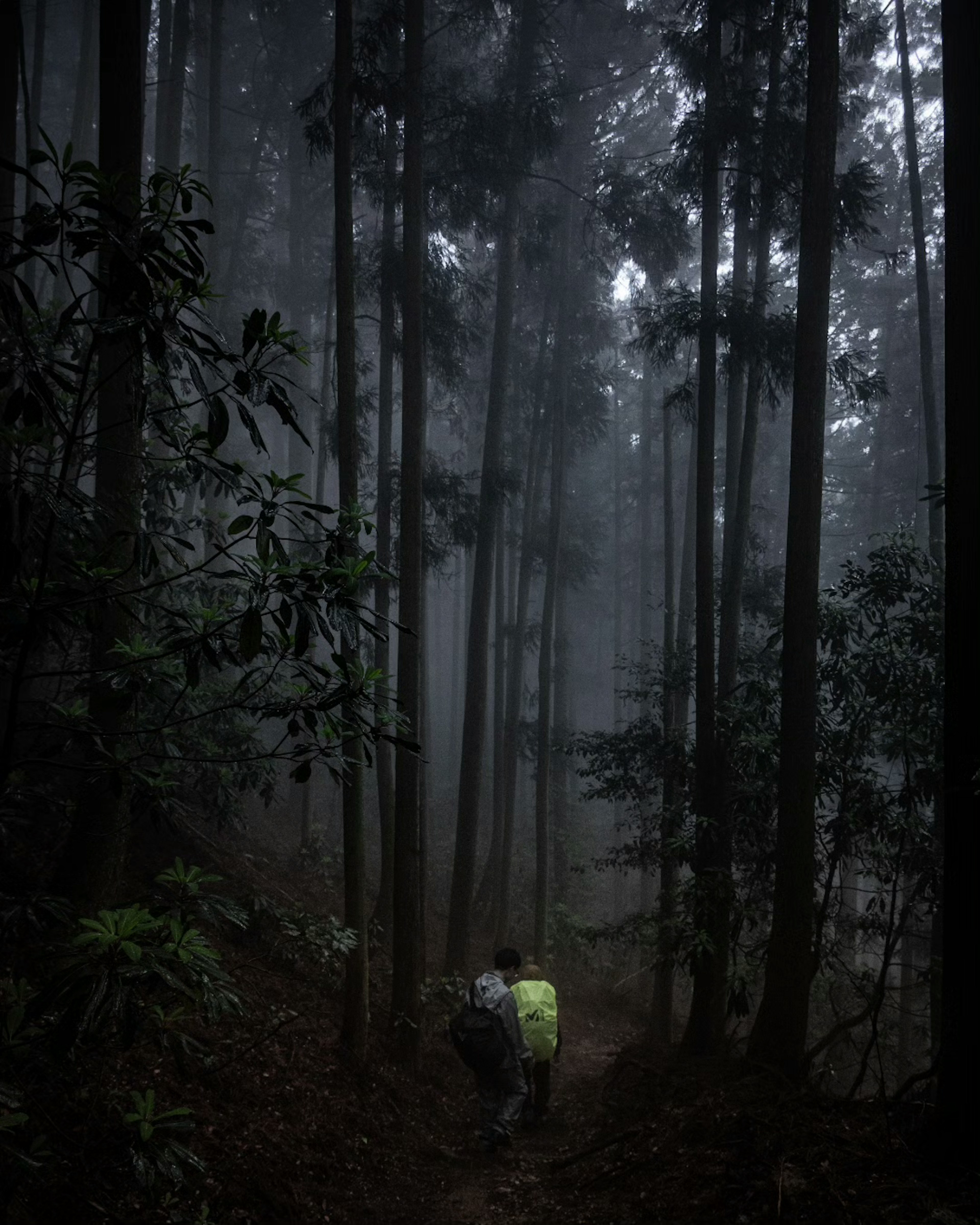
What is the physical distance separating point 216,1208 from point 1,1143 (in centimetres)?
309

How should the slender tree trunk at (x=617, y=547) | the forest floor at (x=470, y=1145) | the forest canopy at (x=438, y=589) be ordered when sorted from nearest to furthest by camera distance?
the forest canopy at (x=438, y=589)
the forest floor at (x=470, y=1145)
the slender tree trunk at (x=617, y=547)

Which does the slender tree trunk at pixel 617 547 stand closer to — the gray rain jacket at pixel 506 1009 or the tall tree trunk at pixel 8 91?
the gray rain jacket at pixel 506 1009

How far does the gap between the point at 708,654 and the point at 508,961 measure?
3.80 meters

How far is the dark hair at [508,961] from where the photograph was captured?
25.1 ft

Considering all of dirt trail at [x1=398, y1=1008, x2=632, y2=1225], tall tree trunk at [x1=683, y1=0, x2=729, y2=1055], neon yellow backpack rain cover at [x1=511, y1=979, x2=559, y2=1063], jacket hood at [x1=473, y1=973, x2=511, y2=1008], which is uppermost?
tall tree trunk at [x1=683, y1=0, x2=729, y2=1055]

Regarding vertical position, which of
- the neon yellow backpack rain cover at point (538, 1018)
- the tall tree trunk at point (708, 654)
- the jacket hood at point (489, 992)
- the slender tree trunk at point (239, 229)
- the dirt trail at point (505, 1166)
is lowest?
the dirt trail at point (505, 1166)

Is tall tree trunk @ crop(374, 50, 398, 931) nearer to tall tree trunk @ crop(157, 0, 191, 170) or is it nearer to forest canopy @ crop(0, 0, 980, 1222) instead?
forest canopy @ crop(0, 0, 980, 1222)

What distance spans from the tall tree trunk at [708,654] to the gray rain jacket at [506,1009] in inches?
78.9

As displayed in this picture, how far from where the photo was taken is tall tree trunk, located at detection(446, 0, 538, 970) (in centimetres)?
1162

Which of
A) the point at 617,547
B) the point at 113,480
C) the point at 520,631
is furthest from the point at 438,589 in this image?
the point at 113,480

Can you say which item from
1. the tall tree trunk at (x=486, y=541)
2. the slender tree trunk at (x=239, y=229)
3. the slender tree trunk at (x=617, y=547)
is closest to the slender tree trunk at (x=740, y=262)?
the tall tree trunk at (x=486, y=541)

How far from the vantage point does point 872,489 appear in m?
25.1

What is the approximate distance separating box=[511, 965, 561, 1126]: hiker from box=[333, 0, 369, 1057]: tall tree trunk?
1503mm

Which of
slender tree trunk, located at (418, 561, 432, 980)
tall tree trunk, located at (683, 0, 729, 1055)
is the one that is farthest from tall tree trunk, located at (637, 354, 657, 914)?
tall tree trunk, located at (683, 0, 729, 1055)
